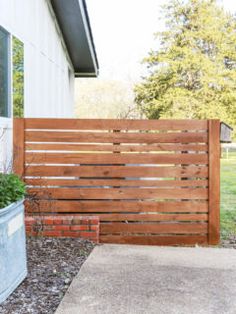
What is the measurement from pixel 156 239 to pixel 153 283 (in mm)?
1893

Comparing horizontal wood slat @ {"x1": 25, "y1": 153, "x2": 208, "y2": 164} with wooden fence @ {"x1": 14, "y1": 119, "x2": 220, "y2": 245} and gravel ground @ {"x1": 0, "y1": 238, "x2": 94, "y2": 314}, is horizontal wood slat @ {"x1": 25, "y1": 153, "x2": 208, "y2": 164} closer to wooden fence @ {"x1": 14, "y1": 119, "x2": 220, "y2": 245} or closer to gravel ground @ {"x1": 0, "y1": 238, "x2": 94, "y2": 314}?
wooden fence @ {"x1": 14, "y1": 119, "x2": 220, "y2": 245}

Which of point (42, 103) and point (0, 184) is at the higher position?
point (42, 103)

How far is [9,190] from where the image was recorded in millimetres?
3391

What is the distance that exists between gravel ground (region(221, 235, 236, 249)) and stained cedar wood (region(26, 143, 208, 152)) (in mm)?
1344

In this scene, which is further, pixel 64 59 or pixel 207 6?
pixel 207 6

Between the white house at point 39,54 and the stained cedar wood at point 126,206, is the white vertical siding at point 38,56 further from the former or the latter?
the stained cedar wood at point 126,206

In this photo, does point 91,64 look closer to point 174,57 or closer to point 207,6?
point 174,57

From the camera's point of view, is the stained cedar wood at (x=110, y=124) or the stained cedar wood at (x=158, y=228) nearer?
the stained cedar wood at (x=110, y=124)

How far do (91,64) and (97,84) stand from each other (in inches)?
597

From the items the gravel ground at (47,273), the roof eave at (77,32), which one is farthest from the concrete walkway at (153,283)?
the roof eave at (77,32)

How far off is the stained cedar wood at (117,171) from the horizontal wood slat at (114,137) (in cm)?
33

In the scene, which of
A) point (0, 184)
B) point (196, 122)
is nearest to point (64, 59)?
point (196, 122)

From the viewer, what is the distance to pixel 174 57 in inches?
902

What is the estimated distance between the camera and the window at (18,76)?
5508 mm
